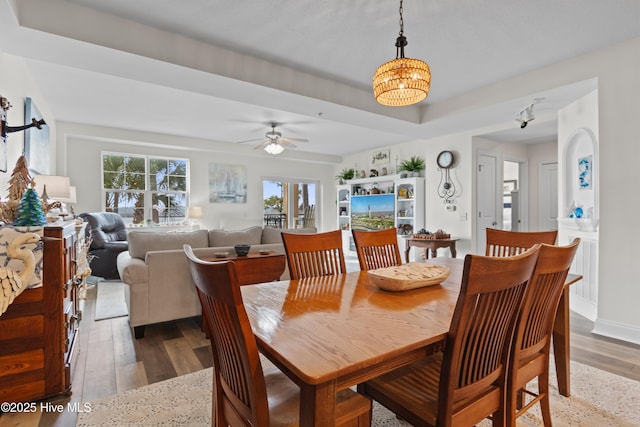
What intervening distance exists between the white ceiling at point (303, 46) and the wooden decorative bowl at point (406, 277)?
187cm

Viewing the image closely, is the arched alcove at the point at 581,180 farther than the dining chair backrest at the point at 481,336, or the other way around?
the arched alcove at the point at 581,180

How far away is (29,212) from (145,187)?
515 centimetres

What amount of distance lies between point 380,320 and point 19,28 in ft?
9.71

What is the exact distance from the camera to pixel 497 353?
4.04 feet

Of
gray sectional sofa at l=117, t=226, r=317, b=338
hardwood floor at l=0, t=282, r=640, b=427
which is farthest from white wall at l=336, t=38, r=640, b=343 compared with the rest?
gray sectional sofa at l=117, t=226, r=317, b=338

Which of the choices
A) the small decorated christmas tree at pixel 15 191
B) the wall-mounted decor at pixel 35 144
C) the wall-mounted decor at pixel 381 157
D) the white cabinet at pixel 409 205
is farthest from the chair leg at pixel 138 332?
the wall-mounted decor at pixel 381 157

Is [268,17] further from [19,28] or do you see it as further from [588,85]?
[588,85]

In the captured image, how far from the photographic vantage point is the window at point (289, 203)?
8.11 m

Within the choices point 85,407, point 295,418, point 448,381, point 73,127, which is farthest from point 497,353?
point 73,127

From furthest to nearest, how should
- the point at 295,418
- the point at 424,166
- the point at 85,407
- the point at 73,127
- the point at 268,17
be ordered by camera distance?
the point at 424,166 < the point at 73,127 < the point at 268,17 < the point at 85,407 < the point at 295,418

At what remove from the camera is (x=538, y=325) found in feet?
4.80

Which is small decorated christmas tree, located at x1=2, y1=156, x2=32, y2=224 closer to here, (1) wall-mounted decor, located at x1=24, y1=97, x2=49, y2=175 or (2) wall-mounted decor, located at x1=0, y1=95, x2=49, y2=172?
(2) wall-mounted decor, located at x1=0, y1=95, x2=49, y2=172

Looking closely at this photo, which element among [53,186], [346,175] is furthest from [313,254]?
[346,175]

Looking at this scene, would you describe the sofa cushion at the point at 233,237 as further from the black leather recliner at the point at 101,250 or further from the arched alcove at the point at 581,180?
the arched alcove at the point at 581,180
